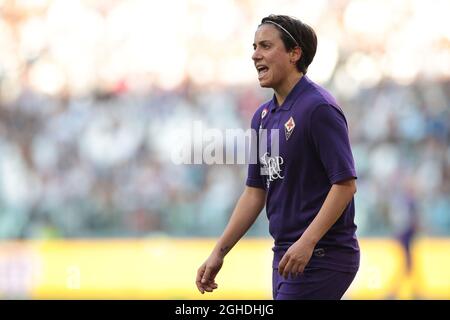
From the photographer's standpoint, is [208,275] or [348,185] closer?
[348,185]

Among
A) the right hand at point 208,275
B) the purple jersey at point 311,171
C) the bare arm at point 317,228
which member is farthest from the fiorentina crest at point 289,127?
the right hand at point 208,275

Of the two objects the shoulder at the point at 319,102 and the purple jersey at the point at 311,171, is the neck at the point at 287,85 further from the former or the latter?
the shoulder at the point at 319,102

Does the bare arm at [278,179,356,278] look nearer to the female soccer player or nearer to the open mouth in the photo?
the female soccer player

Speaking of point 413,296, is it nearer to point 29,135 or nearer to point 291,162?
point 29,135

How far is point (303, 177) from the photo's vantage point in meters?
4.77

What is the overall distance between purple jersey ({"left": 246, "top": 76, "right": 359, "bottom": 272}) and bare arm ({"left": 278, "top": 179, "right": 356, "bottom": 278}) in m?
0.06

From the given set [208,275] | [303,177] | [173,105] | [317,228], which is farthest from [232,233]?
[173,105]

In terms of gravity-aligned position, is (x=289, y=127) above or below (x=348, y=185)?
above

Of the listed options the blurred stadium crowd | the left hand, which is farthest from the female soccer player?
the blurred stadium crowd

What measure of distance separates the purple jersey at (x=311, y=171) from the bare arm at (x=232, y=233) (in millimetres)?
298

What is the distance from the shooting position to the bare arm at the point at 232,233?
5.11 meters

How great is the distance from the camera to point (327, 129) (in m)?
4.66

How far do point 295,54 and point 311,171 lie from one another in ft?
2.03

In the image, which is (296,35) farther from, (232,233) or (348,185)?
(232,233)
